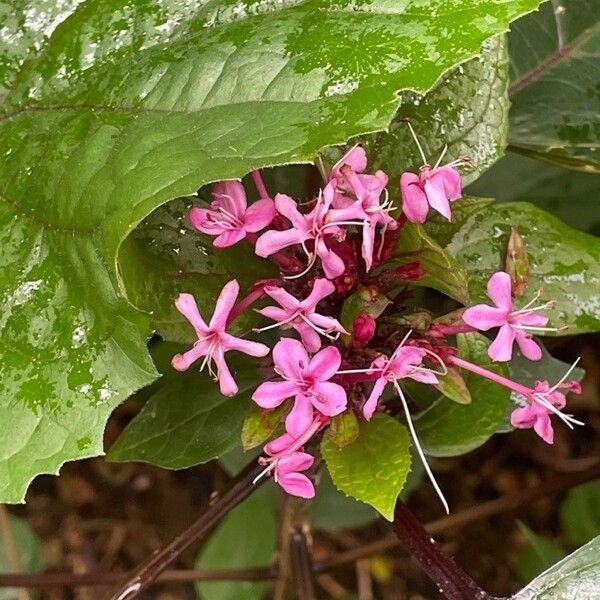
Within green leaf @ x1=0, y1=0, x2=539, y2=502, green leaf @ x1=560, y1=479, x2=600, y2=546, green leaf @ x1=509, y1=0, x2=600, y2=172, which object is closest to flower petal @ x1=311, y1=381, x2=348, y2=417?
green leaf @ x1=0, y1=0, x2=539, y2=502

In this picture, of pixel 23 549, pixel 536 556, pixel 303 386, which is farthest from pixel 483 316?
pixel 23 549

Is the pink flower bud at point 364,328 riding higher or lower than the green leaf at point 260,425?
higher

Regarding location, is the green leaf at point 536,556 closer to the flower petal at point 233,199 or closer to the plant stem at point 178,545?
the plant stem at point 178,545

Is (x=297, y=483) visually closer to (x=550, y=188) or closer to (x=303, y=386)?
(x=303, y=386)

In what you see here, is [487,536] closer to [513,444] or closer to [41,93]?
[513,444]

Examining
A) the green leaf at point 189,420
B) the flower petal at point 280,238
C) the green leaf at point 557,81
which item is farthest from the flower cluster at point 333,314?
the green leaf at point 557,81

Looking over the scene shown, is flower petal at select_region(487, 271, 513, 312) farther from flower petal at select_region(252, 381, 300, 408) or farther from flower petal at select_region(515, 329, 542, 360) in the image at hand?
flower petal at select_region(252, 381, 300, 408)

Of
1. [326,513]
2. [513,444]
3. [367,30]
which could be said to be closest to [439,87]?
[367,30]
